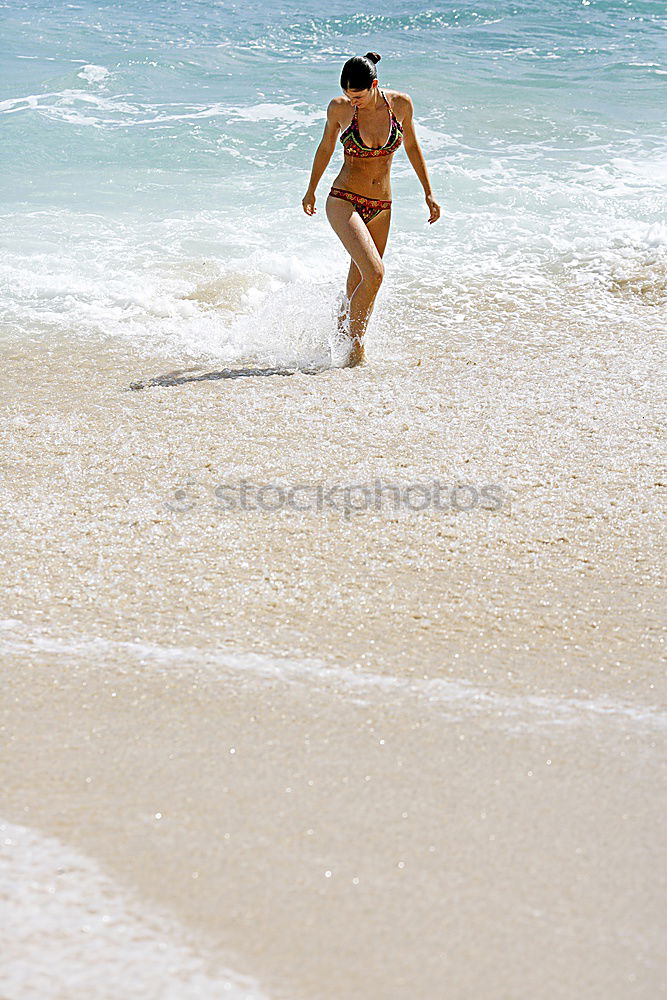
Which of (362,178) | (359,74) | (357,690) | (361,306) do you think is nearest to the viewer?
(357,690)

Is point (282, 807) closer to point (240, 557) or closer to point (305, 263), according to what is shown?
point (240, 557)

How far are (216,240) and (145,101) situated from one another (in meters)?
6.74

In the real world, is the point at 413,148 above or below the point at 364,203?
above

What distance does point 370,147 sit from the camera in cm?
511

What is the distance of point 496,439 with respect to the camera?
14.0 feet

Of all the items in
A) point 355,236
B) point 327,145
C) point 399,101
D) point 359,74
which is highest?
point 359,74

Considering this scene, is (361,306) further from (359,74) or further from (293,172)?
(293,172)

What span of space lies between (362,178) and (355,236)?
0.34 m

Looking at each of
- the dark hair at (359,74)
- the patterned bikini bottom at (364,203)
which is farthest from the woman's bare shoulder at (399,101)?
the patterned bikini bottom at (364,203)

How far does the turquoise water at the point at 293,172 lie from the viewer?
6227 millimetres

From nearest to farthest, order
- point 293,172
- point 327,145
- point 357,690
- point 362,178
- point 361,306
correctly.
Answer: point 357,690
point 327,145
point 362,178
point 361,306
point 293,172

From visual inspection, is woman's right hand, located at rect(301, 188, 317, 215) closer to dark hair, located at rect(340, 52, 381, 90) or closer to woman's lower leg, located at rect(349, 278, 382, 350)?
woman's lower leg, located at rect(349, 278, 382, 350)

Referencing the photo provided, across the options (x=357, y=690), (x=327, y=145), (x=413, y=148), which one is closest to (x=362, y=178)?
(x=327, y=145)

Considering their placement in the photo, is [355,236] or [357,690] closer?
[357,690]
